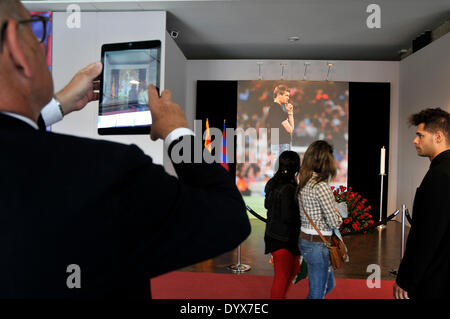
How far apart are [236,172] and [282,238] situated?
219 inches

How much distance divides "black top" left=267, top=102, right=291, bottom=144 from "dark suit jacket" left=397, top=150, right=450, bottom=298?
20.8 feet

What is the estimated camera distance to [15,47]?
1.82ft

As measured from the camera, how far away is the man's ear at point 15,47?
55 cm

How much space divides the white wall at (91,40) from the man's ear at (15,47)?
4524 mm

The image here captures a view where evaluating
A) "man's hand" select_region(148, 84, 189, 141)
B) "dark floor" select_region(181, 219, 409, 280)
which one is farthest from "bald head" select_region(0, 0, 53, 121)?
"dark floor" select_region(181, 219, 409, 280)

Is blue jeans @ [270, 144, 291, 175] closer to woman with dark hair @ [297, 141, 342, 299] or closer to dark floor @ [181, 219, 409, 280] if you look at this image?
dark floor @ [181, 219, 409, 280]

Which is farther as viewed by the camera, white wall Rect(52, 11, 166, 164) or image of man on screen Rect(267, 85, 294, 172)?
image of man on screen Rect(267, 85, 294, 172)

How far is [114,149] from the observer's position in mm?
558

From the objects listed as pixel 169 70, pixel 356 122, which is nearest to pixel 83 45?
pixel 169 70

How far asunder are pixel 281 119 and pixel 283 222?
569 cm

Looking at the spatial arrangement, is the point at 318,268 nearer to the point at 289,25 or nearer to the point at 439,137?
the point at 439,137

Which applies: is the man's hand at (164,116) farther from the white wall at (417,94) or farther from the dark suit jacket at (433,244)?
the white wall at (417,94)

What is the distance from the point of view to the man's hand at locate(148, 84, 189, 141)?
Result: 706 millimetres
